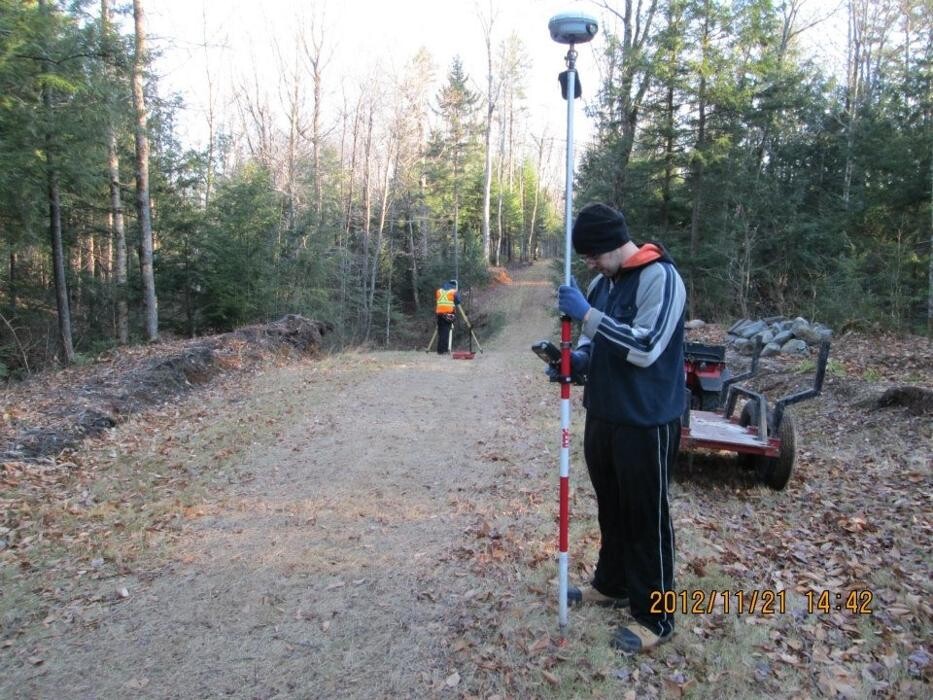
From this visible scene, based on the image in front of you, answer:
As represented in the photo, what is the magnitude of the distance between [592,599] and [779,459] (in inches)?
116

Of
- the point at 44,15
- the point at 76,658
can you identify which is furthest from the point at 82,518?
the point at 44,15

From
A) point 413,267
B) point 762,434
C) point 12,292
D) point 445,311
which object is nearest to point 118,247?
point 12,292

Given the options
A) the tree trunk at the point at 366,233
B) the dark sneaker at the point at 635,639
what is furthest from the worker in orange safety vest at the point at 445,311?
the tree trunk at the point at 366,233

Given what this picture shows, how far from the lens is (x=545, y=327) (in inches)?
1142

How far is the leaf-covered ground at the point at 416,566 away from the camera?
127 inches

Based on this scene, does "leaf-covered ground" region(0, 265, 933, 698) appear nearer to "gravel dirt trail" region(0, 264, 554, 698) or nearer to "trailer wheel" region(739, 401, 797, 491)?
"gravel dirt trail" region(0, 264, 554, 698)

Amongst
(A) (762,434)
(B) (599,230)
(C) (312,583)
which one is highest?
(B) (599,230)

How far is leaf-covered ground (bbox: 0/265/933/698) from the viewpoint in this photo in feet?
10.6

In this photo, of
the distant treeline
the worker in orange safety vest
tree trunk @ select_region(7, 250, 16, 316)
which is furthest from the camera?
tree trunk @ select_region(7, 250, 16, 316)

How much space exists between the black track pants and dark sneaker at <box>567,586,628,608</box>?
0.91ft

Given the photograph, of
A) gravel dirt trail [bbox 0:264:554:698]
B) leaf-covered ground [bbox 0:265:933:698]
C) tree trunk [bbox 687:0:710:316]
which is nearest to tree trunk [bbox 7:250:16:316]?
leaf-covered ground [bbox 0:265:933:698]

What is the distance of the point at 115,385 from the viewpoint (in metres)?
9.33

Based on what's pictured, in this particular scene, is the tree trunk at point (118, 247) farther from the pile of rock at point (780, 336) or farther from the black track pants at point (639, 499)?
the pile of rock at point (780, 336)
